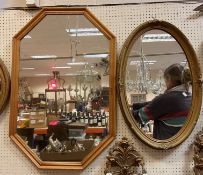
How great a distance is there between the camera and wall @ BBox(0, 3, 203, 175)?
1286 millimetres

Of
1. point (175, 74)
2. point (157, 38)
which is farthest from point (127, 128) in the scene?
point (157, 38)

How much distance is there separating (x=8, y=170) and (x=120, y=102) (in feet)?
2.10

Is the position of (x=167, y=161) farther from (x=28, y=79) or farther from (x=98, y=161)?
(x=28, y=79)

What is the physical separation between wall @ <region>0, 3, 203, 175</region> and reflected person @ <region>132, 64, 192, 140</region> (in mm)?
83

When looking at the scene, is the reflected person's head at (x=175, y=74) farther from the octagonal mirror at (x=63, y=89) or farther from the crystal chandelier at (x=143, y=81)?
the octagonal mirror at (x=63, y=89)

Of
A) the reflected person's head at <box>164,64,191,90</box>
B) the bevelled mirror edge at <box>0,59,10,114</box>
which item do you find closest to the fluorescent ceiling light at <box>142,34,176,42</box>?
the reflected person's head at <box>164,64,191,90</box>

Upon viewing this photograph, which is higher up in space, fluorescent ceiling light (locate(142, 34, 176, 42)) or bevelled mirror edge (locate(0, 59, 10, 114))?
fluorescent ceiling light (locate(142, 34, 176, 42))

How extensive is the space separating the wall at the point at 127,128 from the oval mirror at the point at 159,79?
0.19ft

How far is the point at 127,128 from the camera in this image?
1.29 meters

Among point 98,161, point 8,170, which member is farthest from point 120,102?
point 8,170

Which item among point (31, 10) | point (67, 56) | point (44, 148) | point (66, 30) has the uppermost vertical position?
point (31, 10)

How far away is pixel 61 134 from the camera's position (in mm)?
1289

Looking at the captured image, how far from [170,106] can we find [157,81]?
5.3 inches

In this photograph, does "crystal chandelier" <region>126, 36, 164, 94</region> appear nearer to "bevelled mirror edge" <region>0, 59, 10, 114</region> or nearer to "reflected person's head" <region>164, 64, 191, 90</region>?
"reflected person's head" <region>164, 64, 191, 90</region>
